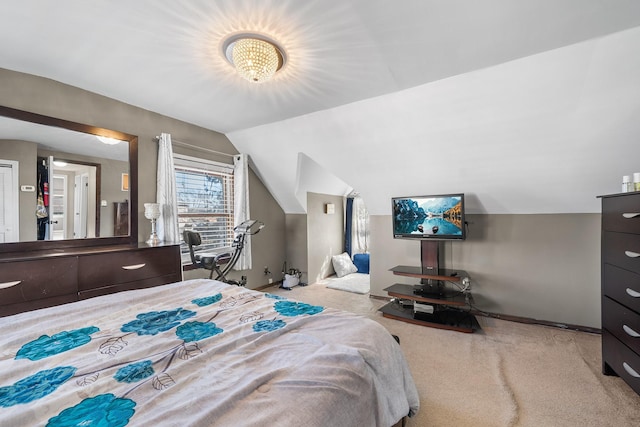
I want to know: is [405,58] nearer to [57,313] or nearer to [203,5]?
[203,5]

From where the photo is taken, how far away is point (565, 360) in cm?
226

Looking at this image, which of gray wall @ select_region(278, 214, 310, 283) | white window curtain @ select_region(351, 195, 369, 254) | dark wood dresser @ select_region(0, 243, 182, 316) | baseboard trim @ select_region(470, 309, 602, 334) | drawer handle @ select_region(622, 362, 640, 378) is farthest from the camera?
white window curtain @ select_region(351, 195, 369, 254)

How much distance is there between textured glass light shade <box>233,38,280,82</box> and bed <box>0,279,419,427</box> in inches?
61.9

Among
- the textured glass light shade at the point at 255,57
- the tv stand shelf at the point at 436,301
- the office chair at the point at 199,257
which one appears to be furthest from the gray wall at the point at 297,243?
the textured glass light shade at the point at 255,57

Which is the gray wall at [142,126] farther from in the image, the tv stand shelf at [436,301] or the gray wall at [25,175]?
the tv stand shelf at [436,301]

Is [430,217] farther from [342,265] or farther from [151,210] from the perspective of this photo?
[151,210]

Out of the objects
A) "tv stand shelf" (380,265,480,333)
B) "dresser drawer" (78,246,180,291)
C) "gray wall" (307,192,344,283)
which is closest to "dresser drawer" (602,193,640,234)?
"tv stand shelf" (380,265,480,333)

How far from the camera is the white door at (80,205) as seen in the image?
245 cm

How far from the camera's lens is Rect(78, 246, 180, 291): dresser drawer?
2.15m

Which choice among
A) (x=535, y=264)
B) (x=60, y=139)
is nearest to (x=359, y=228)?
(x=535, y=264)

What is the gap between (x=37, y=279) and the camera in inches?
75.3

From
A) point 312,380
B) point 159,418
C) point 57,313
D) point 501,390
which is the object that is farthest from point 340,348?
point 501,390

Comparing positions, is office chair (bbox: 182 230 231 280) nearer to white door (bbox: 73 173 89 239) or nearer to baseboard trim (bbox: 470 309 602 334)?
white door (bbox: 73 173 89 239)

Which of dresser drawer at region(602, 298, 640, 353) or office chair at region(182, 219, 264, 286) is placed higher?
office chair at region(182, 219, 264, 286)
